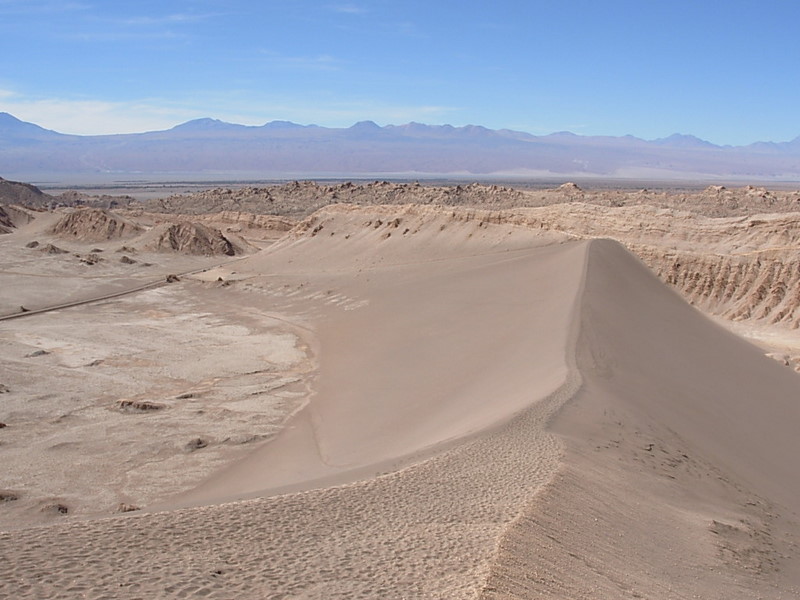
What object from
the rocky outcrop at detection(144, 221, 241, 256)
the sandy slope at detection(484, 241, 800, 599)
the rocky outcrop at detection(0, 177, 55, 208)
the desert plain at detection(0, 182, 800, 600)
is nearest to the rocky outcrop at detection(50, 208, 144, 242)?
the rocky outcrop at detection(144, 221, 241, 256)

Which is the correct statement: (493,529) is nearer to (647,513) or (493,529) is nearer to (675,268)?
(647,513)

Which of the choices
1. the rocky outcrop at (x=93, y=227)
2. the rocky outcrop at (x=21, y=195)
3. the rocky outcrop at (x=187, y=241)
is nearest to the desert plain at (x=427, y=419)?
the rocky outcrop at (x=187, y=241)

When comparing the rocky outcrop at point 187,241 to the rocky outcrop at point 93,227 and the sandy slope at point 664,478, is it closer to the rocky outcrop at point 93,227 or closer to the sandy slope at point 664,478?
the rocky outcrop at point 93,227

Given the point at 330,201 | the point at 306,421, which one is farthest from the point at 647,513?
the point at 330,201

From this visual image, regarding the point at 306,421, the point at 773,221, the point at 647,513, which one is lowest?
the point at 306,421

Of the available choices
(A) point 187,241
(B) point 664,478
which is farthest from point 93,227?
(B) point 664,478

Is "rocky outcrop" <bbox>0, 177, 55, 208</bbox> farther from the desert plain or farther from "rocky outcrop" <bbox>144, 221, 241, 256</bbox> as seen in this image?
the desert plain

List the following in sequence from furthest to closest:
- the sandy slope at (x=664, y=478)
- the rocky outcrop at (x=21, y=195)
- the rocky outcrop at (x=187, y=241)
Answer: the rocky outcrop at (x=21, y=195), the rocky outcrop at (x=187, y=241), the sandy slope at (x=664, y=478)

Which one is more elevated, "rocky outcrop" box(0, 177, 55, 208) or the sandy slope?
"rocky outcrop" box(0, 177, 55, 208)
